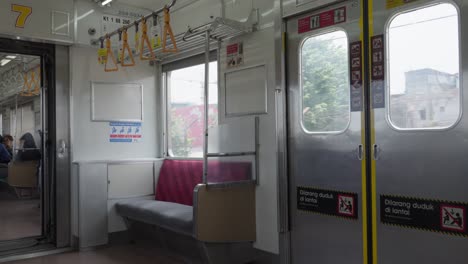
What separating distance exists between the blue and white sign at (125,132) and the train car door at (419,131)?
361cm

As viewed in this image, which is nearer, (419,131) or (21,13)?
(419,131)

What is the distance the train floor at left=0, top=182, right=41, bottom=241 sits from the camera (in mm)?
5152

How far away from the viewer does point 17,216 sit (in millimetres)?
5219

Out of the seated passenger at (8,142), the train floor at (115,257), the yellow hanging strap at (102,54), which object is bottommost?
the train floor at (115,257)

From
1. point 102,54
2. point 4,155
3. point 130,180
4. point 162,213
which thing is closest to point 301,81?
point 162,213

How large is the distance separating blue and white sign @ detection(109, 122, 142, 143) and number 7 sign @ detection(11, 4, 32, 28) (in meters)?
1.61

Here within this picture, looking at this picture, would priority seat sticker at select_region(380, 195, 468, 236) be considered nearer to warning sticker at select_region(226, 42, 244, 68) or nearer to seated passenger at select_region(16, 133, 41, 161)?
warning sticker at select_region(226, 42, 244, 68)

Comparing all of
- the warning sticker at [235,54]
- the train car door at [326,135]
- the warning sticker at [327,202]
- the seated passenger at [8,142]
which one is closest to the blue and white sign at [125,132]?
the seated passenger at [8,142]

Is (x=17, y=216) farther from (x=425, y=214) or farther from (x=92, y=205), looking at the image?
(x=425, y=214)

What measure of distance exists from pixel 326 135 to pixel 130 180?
2986 mm

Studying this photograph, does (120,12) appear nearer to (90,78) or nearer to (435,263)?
(90,78)

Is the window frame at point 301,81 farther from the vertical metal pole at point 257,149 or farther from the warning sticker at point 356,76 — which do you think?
the vertical metal pole at point 257,149

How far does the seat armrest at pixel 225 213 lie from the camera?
3.86 meters

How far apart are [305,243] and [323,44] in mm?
1773
